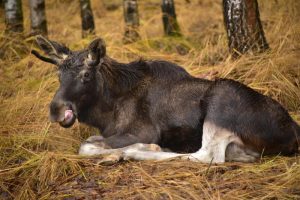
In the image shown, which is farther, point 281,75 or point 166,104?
point 281,75

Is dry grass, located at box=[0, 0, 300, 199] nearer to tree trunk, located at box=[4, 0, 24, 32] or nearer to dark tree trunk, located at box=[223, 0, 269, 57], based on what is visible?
dark tree trunk, located at box=[223, 0, 269, 57]

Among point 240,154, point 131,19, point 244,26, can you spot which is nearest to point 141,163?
point 240,154

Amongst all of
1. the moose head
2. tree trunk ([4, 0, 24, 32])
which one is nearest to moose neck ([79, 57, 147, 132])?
the moose head

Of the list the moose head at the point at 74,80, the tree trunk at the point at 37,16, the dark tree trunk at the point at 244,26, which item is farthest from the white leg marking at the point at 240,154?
the tree trunk at the point at 37,16

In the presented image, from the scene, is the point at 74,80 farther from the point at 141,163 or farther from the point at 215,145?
the point at 215,145

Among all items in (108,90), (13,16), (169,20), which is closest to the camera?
(108,90)

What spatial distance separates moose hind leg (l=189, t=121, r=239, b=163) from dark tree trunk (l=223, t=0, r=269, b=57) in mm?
2824

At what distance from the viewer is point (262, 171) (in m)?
5.64

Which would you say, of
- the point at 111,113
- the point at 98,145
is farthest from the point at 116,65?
the point at 98,145

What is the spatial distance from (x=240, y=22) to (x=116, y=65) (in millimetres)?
2607

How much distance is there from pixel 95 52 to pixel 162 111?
113cm

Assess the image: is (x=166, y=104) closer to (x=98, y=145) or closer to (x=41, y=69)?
(x=98, y=145)

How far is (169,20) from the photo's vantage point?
12359mm

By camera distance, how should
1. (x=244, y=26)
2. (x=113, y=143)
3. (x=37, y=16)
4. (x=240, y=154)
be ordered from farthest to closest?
→ (x=37, y=16), (x=244, y=26), (x=113, y=143), (x=240, y=154)
